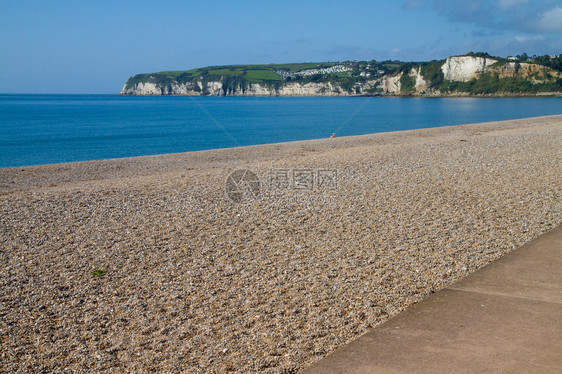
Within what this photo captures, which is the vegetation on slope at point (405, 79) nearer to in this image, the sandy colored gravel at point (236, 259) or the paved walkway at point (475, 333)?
the sandy colored gravel at point (236, 259)

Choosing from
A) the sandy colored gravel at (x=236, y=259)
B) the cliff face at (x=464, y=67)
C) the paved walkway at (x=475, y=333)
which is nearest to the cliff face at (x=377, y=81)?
the cliff face at (x=464, y=67)

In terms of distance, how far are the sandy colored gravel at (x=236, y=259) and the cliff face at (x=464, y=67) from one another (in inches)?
5136

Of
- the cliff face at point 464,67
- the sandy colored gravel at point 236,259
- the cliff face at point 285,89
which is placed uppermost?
the cliff face at point 464,67

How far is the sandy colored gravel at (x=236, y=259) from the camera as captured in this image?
4.49 m

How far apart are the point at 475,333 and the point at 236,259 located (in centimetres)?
337

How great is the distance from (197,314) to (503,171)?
35.1 ft

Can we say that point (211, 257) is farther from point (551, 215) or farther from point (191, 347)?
point (551, 215)

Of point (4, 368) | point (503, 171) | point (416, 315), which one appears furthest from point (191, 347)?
point (503, 171)

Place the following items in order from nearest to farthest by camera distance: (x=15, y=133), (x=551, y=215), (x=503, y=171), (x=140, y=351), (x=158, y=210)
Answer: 1. (x=140, y=351)
2. (x=551, y=215)
3. (x=158, y=210)
4. (x=503, y=171)
5. (x=15, y=133)

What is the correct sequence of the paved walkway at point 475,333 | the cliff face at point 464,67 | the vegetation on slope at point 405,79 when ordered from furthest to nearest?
the cliff face at point 464,67, the vegetation on slope at point 405,79, the paved walkway at point 475,333

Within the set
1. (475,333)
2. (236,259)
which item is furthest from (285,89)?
(475,333)

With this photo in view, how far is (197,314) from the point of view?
5.10m

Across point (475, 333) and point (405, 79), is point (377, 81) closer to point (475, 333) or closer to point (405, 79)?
point (405, 79)

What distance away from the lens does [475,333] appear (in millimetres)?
4383
